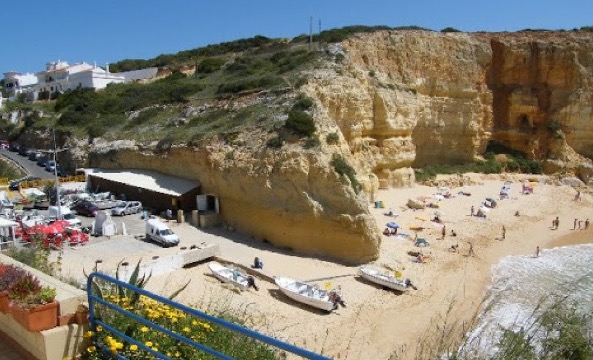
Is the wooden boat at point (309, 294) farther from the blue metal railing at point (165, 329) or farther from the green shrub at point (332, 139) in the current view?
the blue metal railing at point (165, 329)

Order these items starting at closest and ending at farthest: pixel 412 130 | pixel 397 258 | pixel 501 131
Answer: pixel 397 258
pixel 412 130
pixel 501 131

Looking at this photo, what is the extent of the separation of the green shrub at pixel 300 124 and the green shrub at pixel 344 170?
2042 millimetres

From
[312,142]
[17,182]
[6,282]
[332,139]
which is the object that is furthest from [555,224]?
[17,182]

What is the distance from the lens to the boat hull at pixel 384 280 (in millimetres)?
19469

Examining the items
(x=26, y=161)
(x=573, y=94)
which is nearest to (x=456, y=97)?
(x=573, y=94)

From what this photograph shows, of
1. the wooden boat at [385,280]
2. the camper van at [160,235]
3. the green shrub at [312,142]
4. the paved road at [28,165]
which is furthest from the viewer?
the paved road at [28,165]

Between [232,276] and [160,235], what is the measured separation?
543 cm

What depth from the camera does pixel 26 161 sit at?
42.9 metres

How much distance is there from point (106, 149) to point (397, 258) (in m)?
23.0

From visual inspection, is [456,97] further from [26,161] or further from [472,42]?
[26,161]

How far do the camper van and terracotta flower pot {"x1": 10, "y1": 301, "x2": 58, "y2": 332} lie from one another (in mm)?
17461

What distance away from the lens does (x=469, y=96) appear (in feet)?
147

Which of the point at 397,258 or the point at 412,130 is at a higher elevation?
the point at 412,130

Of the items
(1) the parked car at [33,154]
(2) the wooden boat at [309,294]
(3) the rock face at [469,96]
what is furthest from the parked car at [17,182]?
(3) the rock face at [469,96]
